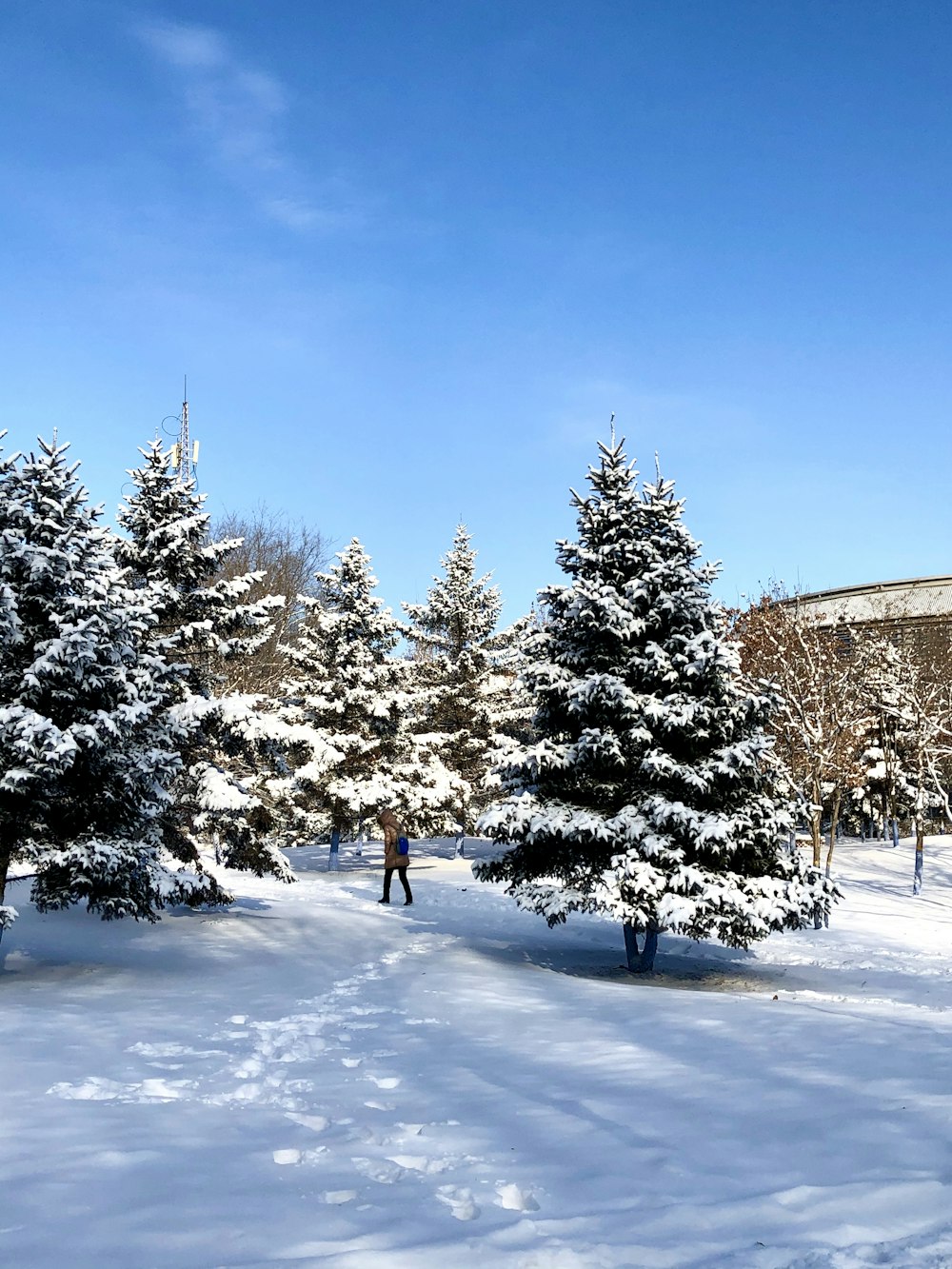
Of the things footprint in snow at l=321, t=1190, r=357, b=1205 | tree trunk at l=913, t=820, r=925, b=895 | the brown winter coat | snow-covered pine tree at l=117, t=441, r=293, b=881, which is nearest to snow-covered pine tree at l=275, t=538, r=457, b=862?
the brown winter coat

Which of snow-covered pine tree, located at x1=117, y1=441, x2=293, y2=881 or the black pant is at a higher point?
snow-covered pine tree, located at x1=117, y1=441, x2=293, y2=881

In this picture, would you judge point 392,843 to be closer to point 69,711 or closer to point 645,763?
point 645,763

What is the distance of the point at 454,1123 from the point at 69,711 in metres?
7.65

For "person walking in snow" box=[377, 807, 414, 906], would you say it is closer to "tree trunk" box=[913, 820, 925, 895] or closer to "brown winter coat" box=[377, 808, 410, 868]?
"brown winter coat" box=[377, 808, 410, 868]

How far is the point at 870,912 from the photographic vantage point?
23.6 metres

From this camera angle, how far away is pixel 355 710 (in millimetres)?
29422

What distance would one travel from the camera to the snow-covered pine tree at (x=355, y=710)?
28797 millimetres

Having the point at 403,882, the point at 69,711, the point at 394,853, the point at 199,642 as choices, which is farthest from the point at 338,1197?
the point at 403,882

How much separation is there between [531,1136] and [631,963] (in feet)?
30.7

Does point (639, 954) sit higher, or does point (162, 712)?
point (162, 712)

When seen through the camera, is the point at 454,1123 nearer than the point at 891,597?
Yes

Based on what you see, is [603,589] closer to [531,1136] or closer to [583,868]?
[583,868]

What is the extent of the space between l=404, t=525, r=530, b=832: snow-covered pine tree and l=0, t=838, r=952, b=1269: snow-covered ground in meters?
22.3

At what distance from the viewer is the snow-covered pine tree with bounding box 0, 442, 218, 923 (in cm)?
1052
